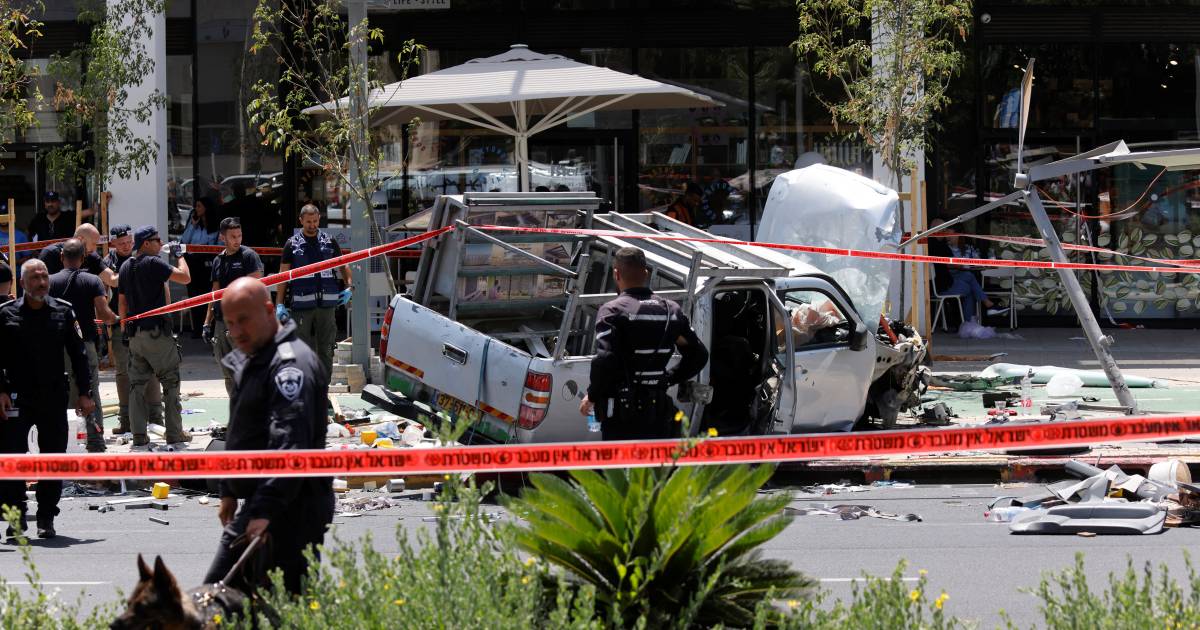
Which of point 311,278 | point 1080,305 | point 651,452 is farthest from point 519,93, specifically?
point 651,452

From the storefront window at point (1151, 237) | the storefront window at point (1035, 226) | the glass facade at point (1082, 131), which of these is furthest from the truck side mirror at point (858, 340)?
the storefront window at point (1151, 237)

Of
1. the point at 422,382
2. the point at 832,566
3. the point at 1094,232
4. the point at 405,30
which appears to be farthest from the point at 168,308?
the point at 1094,232

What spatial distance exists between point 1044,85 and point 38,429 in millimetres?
14699

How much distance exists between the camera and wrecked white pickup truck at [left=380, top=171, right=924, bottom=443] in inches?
400

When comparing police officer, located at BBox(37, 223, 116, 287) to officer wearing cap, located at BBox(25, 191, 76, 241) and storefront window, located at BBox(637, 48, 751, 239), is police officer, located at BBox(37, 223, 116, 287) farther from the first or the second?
storefront window, located at BBox(637, 48, 751, 239)

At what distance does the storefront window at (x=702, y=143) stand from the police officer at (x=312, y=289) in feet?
22.5

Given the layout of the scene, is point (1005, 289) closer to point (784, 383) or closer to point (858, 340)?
point (858, 340)

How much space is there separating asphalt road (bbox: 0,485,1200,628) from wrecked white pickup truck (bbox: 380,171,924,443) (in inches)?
33.4

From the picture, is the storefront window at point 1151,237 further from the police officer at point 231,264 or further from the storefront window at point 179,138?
the storefront window at point 179,138

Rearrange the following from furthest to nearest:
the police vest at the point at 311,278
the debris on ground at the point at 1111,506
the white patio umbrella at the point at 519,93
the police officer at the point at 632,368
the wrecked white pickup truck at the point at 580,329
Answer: the white patio umbrella at the point at 519,93 < the police vest at the point at 311,278 < the wrecked white pickup truck at the point at 580,329 < the debris on ground at the point at 1111,506 < the police officer at the point at 632,368

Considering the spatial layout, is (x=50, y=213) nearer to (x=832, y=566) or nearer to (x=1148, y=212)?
(x=832, y=566)

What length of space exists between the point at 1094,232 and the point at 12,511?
17663 mm

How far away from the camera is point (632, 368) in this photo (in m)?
8.30

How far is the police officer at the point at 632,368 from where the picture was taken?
8.27 meters
